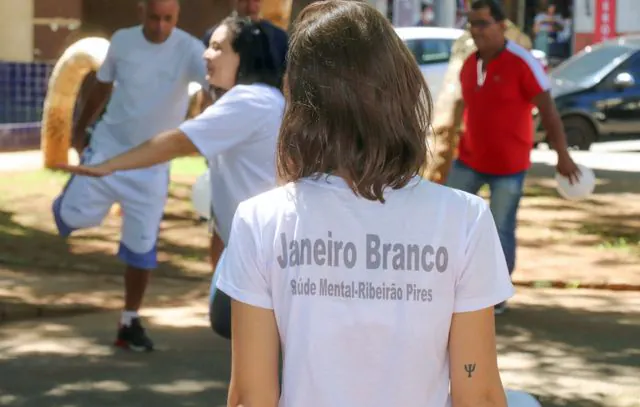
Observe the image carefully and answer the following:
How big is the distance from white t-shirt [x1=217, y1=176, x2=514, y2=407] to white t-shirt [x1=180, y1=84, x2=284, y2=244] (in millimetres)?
2078

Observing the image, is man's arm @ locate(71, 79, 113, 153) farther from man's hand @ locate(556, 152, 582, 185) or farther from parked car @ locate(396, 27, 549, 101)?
parked car @ locate(396, 27, 549, 101)

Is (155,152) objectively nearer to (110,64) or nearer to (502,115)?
(110,64)

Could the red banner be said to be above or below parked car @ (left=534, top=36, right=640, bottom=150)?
above

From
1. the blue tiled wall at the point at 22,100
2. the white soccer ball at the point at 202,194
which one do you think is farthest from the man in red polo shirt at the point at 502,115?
the blue tiled wall at the point at 22,100

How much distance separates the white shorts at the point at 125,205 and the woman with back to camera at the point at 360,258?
466 centimetres

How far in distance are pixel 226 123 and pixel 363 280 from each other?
2386mm

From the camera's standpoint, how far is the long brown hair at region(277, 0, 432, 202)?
2586mm

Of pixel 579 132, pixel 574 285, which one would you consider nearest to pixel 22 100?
pixel 579 132

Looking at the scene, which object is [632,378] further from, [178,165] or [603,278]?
[178,165]

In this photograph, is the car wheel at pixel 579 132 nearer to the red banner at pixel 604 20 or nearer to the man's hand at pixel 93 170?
the man's hand at pixel 93 170

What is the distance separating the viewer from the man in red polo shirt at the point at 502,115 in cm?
816

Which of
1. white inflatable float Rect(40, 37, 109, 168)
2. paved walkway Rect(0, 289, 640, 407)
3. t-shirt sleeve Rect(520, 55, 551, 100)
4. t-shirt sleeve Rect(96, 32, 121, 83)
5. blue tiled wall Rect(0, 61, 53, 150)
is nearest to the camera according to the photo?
paved walkway Rect(0, 289, 640, 407)

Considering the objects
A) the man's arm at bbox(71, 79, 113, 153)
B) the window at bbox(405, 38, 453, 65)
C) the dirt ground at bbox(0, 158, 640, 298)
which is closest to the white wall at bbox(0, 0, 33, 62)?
the dirt ground at bbox(0, 158, 640, 298)

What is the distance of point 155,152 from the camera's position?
15.5 feet
